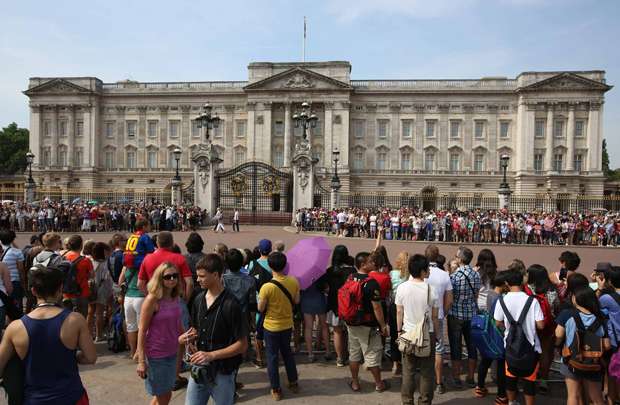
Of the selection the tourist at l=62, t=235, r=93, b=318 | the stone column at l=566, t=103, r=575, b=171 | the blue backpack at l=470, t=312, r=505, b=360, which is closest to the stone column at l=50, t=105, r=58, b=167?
the tourist at l=62, t=235, r=93, b=318

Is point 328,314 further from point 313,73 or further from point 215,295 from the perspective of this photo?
point 313,73

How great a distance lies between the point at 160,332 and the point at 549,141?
2262 inches

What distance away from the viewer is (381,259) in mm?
5922

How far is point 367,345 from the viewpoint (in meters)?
5.50

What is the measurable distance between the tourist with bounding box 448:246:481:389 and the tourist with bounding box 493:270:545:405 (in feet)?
2.90

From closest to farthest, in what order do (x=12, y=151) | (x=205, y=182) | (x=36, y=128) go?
(x=205, y=182) → (x=36, y=128) → (x=12, y=151)

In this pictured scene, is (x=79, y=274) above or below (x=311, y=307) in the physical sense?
above

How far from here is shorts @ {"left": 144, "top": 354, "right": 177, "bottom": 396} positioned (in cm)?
411

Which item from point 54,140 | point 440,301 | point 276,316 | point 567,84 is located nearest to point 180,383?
point 276,316

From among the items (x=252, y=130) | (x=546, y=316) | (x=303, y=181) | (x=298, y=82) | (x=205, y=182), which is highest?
(x=298, y=82)

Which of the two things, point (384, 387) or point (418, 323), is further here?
point (384, 387)

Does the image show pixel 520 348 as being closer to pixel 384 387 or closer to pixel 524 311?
pixel 524 311

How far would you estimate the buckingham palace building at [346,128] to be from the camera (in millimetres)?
51812

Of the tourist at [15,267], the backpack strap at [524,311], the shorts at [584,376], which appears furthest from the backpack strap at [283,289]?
the tourist at [15,267]
